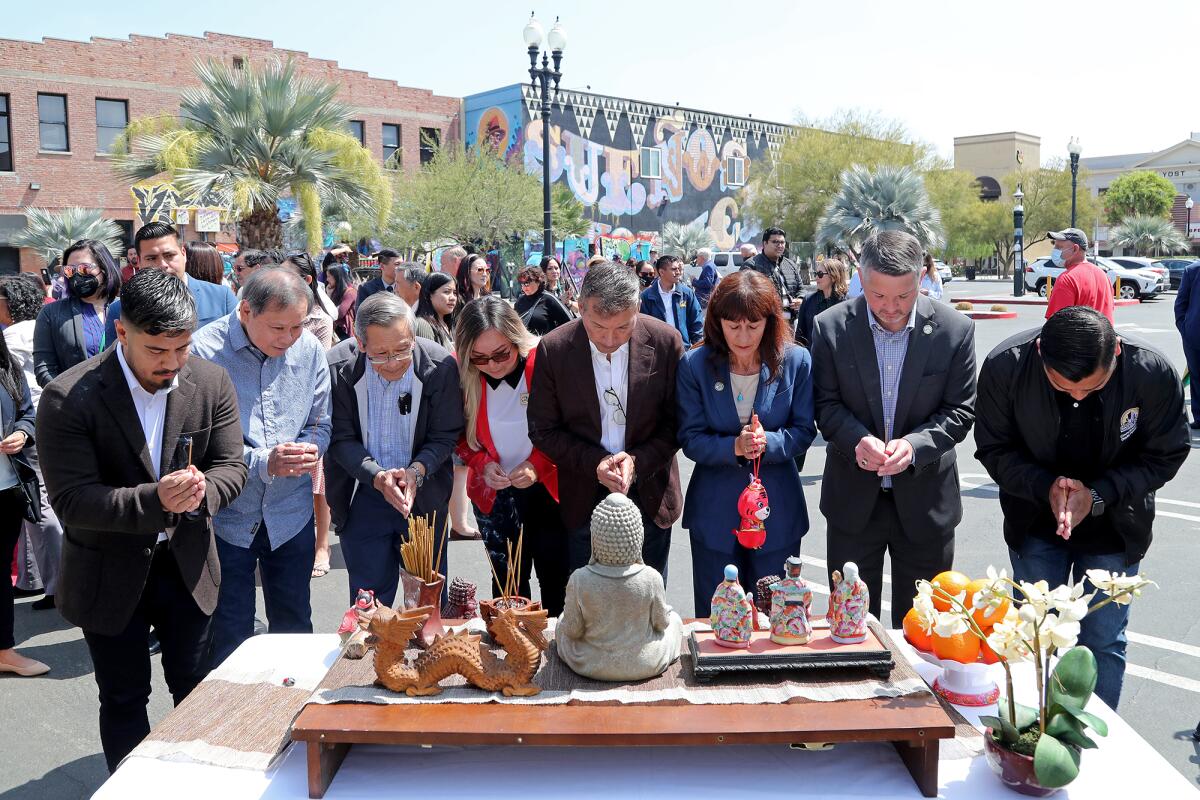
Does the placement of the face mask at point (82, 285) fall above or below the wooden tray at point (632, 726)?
above

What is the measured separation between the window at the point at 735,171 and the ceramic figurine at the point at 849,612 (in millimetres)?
44851

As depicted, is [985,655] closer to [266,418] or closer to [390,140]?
[266,418]

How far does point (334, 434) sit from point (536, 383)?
2.69 feet

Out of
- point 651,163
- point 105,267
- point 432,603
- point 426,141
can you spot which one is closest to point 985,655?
point 432,603

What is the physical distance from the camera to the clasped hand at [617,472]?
318 centimetres

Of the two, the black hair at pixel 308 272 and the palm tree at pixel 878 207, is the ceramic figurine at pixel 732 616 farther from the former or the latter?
the palm tree at pixel 878 207

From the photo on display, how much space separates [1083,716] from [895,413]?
58.9 inches

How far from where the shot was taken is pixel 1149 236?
52406 mm

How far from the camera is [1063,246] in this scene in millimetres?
7484

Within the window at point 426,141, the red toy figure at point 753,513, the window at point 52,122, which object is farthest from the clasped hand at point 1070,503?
the window at point 426,141

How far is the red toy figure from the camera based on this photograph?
10.4 feet

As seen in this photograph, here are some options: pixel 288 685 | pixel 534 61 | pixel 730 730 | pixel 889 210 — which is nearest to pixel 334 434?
pixel 288 685

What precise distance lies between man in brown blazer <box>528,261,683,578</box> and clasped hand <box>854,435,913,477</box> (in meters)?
0.73

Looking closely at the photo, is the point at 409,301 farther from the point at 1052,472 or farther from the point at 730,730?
the point at 730,730
